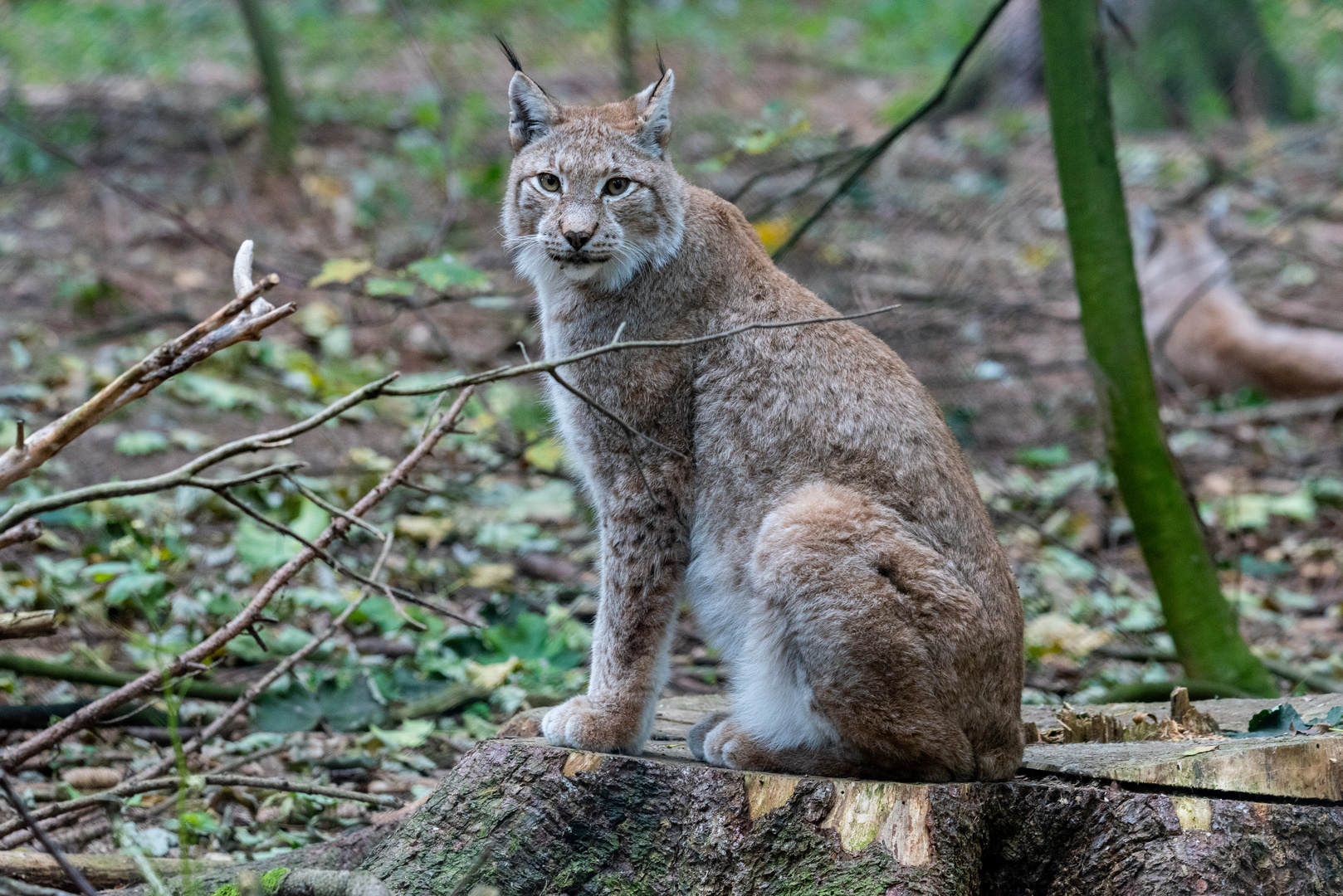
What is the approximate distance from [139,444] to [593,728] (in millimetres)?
4279

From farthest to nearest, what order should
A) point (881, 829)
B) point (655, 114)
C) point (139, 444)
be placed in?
point (139, 444) < point (655, 114) < point (881, 829)

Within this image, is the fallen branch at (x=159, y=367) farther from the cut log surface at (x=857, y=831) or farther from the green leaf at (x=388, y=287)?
the green leaf at (x=388, y=287)

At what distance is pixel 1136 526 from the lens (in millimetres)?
4742

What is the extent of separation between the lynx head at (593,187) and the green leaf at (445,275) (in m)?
0.98

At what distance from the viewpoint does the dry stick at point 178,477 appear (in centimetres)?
262

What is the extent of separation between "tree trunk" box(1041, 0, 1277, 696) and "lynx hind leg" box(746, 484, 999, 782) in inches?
74.5

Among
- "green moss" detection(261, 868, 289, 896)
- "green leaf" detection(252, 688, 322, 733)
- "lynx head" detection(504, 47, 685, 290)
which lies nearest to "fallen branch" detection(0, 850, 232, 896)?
"green moss" detection(261, 868, 289, 896)

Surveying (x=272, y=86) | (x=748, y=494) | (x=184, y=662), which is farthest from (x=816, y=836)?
(x=272, y=86)

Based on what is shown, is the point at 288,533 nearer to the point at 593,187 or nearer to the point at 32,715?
the point at 593,187

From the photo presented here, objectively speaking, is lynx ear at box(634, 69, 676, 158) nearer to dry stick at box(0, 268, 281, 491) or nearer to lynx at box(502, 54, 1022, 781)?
lynx at box(502, 54, 1022, 781)

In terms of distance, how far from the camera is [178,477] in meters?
2.69

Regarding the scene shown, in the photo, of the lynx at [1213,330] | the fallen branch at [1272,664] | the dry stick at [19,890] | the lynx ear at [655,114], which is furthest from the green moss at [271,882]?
the lynx at [1213,330]

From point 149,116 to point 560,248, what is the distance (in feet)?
30.2

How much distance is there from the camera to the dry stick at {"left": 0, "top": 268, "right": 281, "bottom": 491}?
270 centimetres
